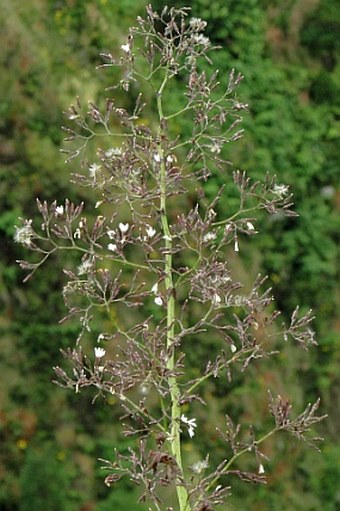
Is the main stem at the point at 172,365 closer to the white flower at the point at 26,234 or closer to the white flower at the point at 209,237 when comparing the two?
the white flower at the point at 209,237

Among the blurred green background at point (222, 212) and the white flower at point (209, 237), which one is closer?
the white flower at point (209, 237)

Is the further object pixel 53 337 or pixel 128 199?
pixel 53 337

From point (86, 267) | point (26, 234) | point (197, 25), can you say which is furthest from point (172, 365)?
point (197, 25)

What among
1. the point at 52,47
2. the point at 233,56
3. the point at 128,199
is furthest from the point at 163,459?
the point at 233,56

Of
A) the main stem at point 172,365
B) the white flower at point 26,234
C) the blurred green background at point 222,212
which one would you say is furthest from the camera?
the blurred green background at point 222,212

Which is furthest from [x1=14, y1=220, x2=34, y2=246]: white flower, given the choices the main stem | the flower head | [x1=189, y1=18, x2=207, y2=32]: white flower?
[x1=189, y1=18, x2=207, y2=32]: white flower

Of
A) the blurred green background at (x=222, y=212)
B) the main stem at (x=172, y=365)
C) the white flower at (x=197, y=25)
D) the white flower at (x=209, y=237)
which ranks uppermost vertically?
the white flower at (x=197, y=25)

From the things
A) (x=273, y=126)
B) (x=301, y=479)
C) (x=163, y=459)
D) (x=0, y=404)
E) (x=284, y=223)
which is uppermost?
(x=163, y=459)

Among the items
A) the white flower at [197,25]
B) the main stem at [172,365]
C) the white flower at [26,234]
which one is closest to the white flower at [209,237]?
the main stem at [172,365]

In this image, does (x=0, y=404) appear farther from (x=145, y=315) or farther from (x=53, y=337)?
(x=145, y=315)
